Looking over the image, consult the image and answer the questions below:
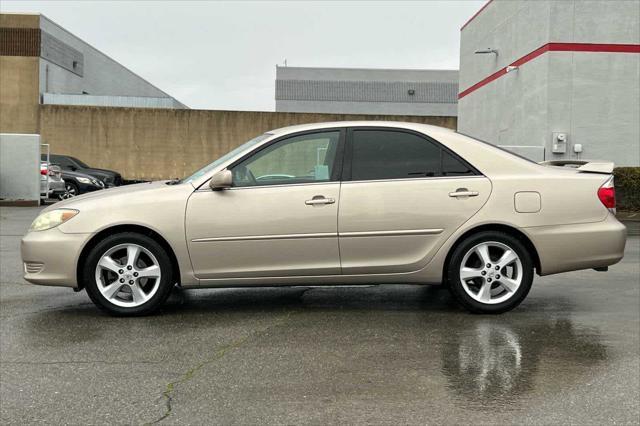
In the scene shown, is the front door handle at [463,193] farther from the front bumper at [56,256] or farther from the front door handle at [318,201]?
the front bumper at [56,256]

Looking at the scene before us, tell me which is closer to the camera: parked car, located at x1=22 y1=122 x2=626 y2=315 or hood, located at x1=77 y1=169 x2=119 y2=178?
parked car, located at x1=22 y1=122 x2=626 y2=315

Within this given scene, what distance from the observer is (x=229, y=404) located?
4.04 meters

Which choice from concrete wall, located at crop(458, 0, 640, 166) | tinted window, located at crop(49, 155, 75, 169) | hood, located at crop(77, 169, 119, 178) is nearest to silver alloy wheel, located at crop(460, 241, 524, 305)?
concrete wall, located at crop(458, 0, 640, 166)

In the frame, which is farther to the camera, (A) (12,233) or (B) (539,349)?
(A) (12,233)

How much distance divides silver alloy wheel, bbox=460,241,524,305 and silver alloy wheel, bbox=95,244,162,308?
253 cm

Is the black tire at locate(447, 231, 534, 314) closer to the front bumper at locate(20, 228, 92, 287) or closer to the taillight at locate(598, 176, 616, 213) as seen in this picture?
the taillight at locate(598, 176, 616, 213)

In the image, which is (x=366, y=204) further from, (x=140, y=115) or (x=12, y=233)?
(x=140, y=115)

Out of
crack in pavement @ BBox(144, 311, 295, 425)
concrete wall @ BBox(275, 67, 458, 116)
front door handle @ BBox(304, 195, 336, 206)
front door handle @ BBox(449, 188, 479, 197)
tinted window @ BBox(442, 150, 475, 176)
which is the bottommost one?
crack in pavement @ BBox(144, 311, 295, 425)

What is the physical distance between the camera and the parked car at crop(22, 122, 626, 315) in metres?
6.16

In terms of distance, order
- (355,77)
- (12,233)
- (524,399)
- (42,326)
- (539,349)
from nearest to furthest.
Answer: (524,399) → (539,349) → (42,326) → (12,233) → (355,77)

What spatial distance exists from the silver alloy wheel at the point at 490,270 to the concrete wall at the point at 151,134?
29.9 meters

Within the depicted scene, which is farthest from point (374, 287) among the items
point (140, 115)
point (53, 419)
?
point (140, 115)

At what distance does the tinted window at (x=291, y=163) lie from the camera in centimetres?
633

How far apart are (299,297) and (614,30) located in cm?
1661
